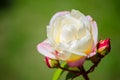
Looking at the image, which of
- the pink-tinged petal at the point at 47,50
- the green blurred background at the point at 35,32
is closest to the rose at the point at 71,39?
the pink-tinged petal at the point at 47,50

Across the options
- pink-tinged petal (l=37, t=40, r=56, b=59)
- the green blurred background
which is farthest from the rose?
the green blurred background

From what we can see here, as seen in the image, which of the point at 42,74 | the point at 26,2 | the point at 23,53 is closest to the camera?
the point at 42,74

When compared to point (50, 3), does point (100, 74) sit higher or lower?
lower

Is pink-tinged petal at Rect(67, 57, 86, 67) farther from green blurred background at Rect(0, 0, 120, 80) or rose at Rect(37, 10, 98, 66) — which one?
green blurred background at Rect(0, 0, 120, 80)

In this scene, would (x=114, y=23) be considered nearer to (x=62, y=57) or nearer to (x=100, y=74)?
(x=100, y=74)

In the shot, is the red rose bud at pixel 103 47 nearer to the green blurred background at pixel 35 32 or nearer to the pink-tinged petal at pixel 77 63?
the pink-tinged petal at pixel 77 63

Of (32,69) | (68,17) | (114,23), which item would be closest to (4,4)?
(32,69)

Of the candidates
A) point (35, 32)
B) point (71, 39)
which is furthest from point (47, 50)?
point (35, 32)
